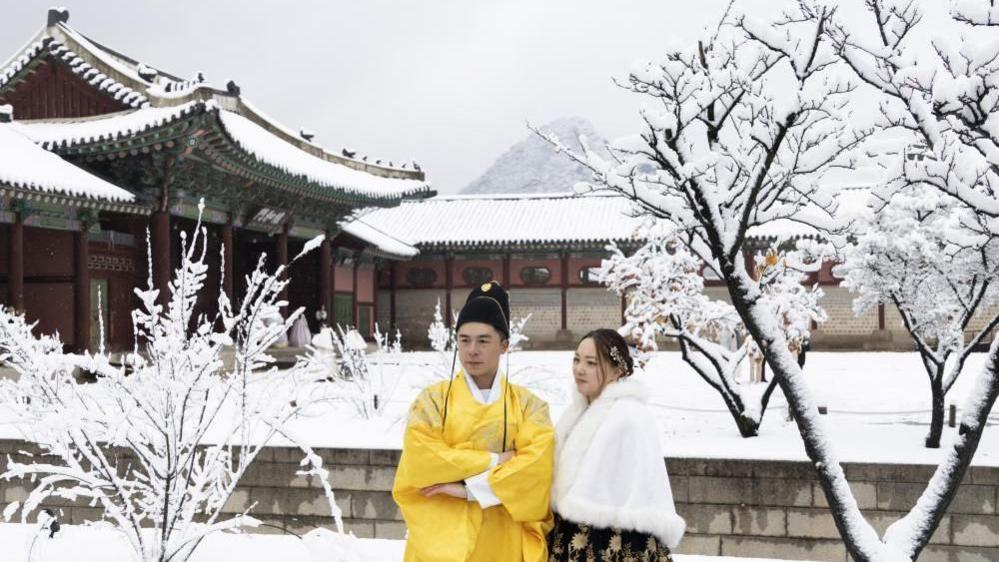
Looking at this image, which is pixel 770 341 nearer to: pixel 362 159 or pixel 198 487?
pixel 198 487

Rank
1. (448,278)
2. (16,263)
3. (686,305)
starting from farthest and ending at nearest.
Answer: (448,278) → (16,263) → (686,305)

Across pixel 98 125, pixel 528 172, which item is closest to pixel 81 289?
pixel 98 125

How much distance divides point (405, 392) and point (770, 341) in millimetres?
8540

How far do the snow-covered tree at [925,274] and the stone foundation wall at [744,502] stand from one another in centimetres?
190

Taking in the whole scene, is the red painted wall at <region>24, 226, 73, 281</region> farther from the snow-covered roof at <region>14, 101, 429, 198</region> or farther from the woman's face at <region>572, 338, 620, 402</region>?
the woman's face at <region>572, 338, 620, 402</region>

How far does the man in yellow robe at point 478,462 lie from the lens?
268 centimetres

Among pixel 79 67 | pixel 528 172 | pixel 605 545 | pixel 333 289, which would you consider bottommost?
pixel 605 545

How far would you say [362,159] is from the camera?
2102 cm

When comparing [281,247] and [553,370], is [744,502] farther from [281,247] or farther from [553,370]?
[281,247]

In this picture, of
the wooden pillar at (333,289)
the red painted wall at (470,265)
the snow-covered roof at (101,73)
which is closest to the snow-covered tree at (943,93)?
the snow-covered roof at (101,73)

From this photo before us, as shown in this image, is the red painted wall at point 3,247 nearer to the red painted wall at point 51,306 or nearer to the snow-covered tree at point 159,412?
the red painted wall at point 51,306

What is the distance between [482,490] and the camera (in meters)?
2.68

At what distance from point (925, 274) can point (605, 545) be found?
7082 mm

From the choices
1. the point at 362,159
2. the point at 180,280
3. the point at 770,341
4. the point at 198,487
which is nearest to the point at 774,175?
the point at 770,341
